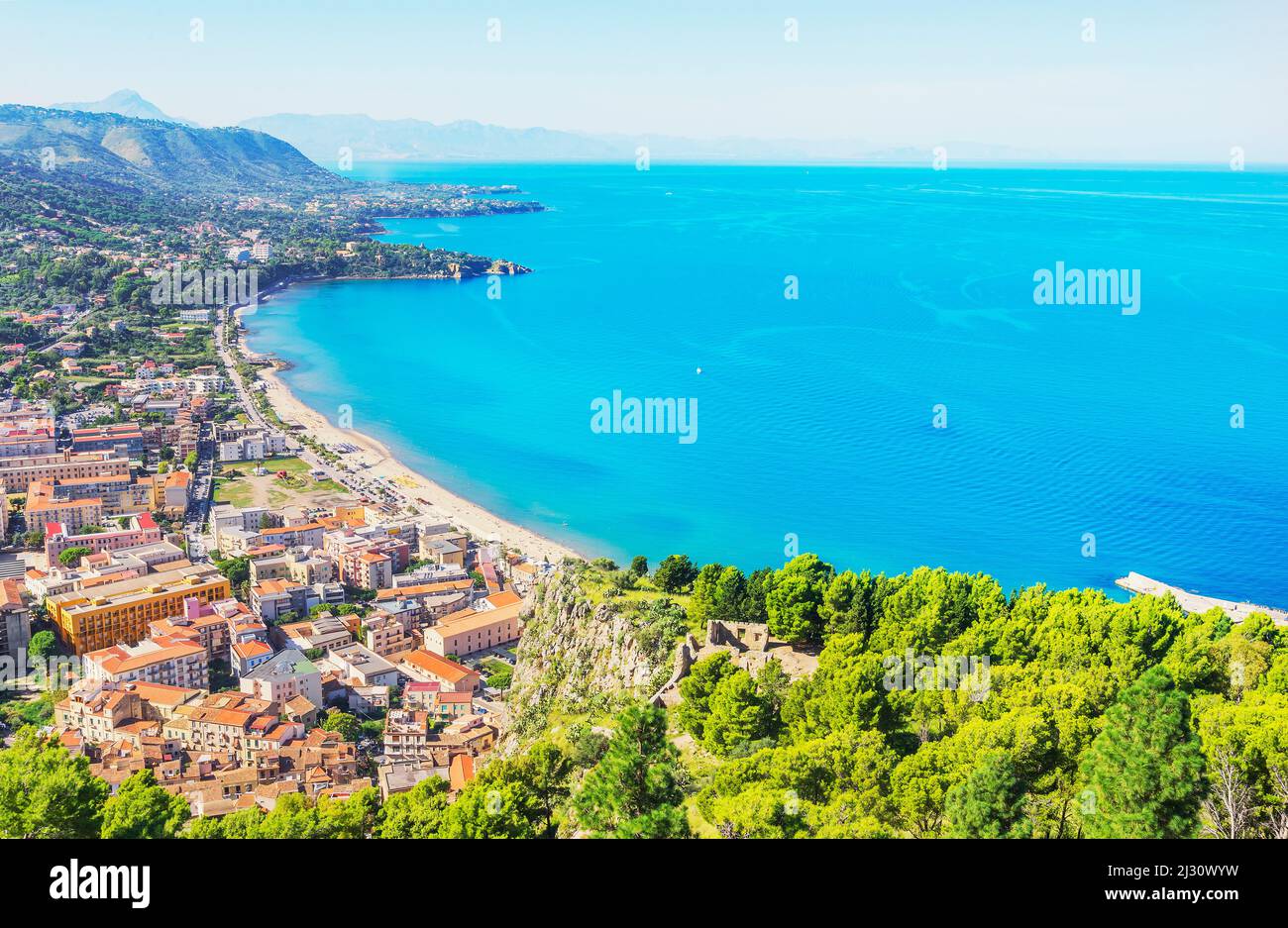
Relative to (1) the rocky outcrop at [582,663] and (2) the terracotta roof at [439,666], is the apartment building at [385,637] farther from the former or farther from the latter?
(1) the rocky outcrop at [582,663]

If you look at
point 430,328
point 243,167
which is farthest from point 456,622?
point 243,167

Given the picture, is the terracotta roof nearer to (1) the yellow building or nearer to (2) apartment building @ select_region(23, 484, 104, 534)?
(1) the yellow building

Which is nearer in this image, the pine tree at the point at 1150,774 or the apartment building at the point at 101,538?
the pine tree at the point at 1150,774

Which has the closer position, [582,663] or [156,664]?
[582,663]

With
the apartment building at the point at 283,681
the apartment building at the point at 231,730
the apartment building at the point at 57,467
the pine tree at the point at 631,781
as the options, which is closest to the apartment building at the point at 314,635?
the apartment building at the point at 283,681

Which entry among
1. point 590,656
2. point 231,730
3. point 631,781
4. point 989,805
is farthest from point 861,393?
point 989,805

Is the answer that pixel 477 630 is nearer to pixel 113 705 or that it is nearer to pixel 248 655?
pixel 248 655

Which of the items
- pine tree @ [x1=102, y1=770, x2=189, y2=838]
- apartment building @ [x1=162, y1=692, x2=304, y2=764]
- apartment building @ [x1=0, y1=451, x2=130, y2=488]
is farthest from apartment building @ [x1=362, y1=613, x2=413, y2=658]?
apartment building @ [x1=0, y1=451, x2=130, y2=488]
